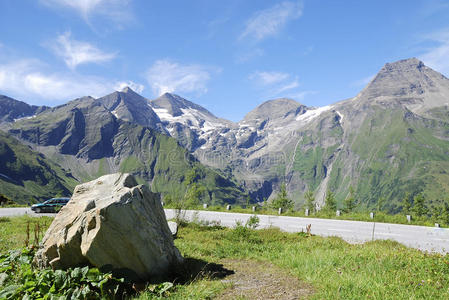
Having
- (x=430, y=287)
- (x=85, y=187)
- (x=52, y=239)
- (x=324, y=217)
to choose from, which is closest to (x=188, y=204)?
(x=85, y=187)

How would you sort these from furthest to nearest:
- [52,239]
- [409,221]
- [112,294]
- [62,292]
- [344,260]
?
[409,221]
[344,260]
[52,239]
[112,294]
[62,292]

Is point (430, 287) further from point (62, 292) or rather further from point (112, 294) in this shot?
point (62, 292)

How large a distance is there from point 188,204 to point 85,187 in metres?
10.3

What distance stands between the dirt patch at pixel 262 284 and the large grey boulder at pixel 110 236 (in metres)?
2.20

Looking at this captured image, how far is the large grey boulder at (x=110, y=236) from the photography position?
24.2ft

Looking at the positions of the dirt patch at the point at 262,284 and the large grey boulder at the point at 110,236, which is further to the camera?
the large grey boulder at the point at 110,236

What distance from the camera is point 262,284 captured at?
776cm

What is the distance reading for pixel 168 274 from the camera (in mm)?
8531

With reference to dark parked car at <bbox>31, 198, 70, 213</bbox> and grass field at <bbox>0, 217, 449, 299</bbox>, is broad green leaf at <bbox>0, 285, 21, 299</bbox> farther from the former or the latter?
dark parked car at <bbox>31, 198, 70, 213</bbox>

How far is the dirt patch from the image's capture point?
22.5 ft

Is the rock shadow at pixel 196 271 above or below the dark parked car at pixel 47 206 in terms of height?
above

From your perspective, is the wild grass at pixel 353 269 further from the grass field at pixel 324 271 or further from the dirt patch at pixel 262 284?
the dirt patch at pixel 262 284

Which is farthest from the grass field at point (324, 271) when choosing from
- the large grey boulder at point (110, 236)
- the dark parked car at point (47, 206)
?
the dark parked car at point (47, 206)

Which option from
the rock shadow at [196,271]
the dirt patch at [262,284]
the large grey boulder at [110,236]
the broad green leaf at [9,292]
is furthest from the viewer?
the rock shadow at [196,271]
